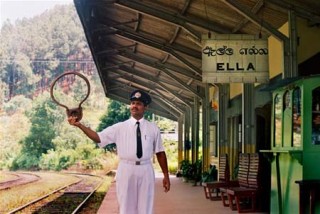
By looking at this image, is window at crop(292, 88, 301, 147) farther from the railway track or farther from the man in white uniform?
the railway track

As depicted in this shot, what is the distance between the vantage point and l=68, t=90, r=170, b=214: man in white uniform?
4707 millimetres

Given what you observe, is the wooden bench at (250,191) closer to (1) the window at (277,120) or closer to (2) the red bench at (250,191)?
(2) the red bench at (250,191)

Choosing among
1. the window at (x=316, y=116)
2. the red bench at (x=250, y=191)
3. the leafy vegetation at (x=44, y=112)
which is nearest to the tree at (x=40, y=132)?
the leafy vegetation at (x=44, y=112)

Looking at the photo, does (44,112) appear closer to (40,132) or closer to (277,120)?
(40,132)

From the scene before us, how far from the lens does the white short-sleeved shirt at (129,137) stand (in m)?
4.74

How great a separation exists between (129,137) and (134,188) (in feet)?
1.25

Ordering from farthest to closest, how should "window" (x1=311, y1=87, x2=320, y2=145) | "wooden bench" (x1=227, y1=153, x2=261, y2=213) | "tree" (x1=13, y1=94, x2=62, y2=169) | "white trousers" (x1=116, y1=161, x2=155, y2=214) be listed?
1. "tree" (x1=13, y1=94, x2=62, y2=169)
2. "wooden bench" (x1=227, y1=153, x2=261, y2=213)
3. "window" (x1=311, y1=87, x2=320, y2=145)
4. "white trousers" (x1=116, y1=161, x2=155, y2=214)

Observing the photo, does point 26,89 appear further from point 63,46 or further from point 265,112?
point 265,112

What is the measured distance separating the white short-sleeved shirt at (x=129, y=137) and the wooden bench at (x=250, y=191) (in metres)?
4.89

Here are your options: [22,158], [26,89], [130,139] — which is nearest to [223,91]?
[130,139]

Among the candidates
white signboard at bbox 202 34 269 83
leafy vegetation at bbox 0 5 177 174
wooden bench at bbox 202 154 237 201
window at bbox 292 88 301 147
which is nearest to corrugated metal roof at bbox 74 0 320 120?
white signboard at bbox 202 34 269 83

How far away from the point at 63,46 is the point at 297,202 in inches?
2485

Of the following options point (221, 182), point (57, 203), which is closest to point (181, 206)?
point (221, 182)

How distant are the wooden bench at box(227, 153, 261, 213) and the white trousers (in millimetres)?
4899
